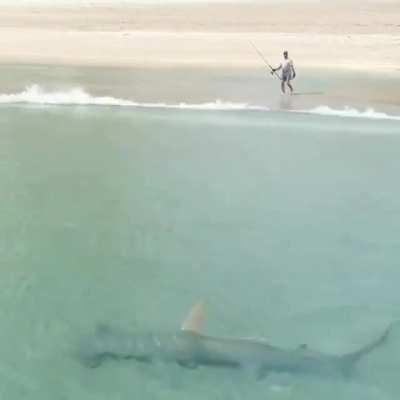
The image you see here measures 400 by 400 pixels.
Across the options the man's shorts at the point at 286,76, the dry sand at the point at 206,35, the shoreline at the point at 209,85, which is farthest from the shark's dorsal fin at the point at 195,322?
the dry sand at the point at 206,35

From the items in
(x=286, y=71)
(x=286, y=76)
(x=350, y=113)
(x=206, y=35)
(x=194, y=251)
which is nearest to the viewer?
(x=194, y=251)

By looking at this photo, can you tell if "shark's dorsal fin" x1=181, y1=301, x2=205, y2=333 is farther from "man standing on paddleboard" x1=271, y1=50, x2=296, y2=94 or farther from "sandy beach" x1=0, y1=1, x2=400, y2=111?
"man standing on paddleboard" x1=271, y1=50, x2=296, y2=94

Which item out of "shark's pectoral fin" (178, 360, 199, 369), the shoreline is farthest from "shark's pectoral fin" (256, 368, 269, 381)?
the shoreline

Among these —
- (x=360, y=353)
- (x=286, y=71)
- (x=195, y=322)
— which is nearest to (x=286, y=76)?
(x=286, y=71)

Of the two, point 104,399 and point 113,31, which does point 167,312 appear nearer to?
point 104,399

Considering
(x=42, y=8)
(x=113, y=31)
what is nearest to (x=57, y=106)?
(x=113, y=31)

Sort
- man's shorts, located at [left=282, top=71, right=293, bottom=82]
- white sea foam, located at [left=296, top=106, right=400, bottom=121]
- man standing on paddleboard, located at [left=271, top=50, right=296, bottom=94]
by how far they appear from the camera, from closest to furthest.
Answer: white sea foam, located at [left=296, top=106, right=400, bottom=121], man standing on paddleboard, located at [left=271, top=50, right=296, bottom=94], man's shorts, located at [left=282, top=71, right=293, bottom=82]

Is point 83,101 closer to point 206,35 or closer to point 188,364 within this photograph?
point 206,35

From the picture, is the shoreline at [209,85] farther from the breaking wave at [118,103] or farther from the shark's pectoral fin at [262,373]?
the shark's pectoral fin at [262,373]
